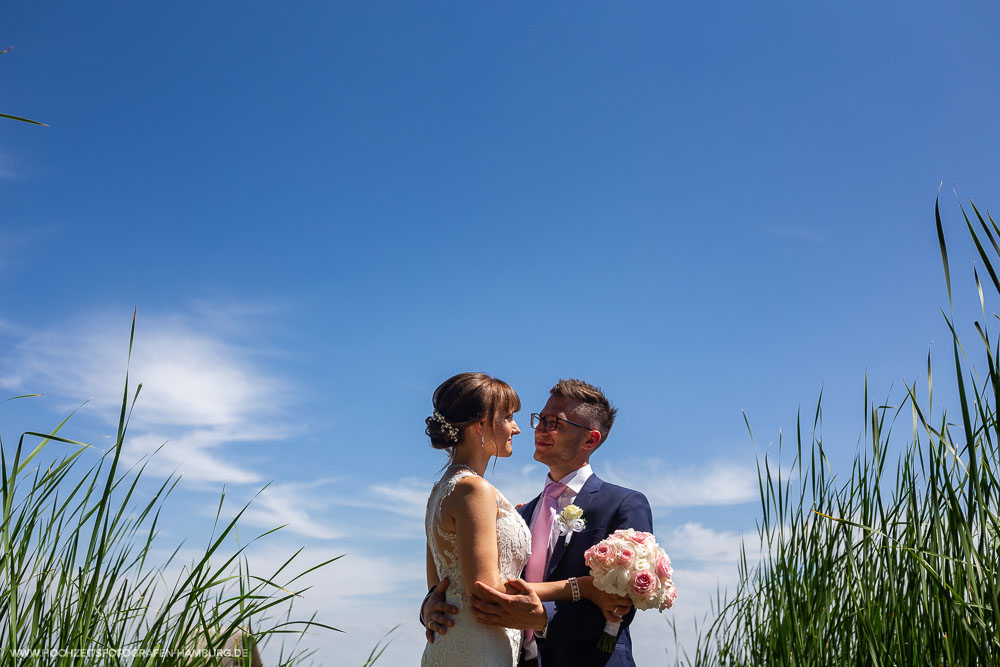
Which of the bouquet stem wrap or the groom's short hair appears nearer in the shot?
the bouquet stem wrap

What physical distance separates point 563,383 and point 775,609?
73.2 inches

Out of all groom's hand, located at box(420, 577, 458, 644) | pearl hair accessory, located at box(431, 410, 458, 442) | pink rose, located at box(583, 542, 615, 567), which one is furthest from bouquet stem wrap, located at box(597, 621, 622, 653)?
pearl hair accessory, located at box(431, 410, 458, 442)

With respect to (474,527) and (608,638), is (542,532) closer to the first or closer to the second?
(608,638)

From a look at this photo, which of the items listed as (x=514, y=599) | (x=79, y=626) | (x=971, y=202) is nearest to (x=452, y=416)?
(x=514, y=599)

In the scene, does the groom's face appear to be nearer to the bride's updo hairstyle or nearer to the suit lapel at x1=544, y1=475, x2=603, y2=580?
the suit lapel at x1=544, y1=475, x2=603, y2=580

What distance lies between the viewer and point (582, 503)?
442 centimetres

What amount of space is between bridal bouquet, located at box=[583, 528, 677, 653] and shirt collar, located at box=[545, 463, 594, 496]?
0.76 m

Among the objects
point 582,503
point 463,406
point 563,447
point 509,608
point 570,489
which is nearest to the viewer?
point 509,608

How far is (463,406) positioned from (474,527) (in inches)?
25.1

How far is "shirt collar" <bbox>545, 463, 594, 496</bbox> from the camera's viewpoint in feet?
15.0

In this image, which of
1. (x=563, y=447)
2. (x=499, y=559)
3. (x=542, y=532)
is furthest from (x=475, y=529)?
(x=563, y=447)

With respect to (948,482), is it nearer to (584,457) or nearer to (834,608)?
(834,608)

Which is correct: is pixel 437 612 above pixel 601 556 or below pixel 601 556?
below

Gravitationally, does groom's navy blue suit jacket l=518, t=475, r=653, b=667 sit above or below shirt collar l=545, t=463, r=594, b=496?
below
